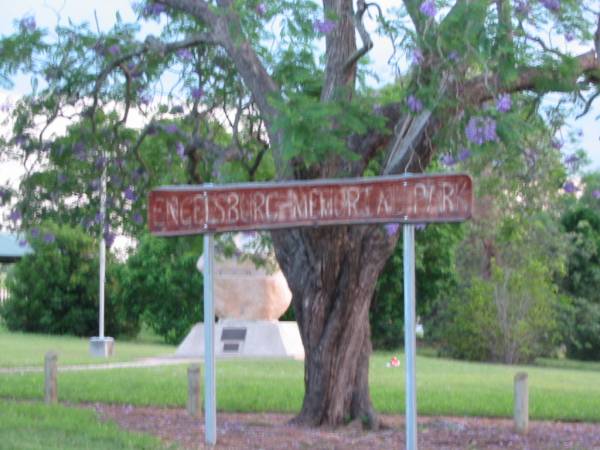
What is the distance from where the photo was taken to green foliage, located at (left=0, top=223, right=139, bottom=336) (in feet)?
144

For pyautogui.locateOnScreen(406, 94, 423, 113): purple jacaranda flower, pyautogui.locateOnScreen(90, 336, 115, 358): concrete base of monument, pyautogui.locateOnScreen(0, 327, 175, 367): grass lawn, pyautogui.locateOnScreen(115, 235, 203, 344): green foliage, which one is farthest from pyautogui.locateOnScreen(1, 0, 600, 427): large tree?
pyautogui.locateOnScreen(115, 235, 203, 344): green foliage

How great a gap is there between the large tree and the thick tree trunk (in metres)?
0.02

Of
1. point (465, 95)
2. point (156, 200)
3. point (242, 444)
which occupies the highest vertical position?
point (465, 95)

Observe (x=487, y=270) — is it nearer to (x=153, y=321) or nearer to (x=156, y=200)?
(x=153, y=321)

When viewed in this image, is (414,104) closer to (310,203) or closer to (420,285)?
(310,203)

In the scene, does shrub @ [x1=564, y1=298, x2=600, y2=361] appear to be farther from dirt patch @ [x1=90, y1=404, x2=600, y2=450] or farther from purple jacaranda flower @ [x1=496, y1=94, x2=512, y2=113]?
purple jacaranda flower @ [x1=496, y1=94, x2=512, y2=113]

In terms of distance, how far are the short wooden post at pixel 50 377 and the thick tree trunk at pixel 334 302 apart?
400 centimetres

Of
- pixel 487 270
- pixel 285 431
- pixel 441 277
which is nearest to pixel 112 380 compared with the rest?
pixel 285 431

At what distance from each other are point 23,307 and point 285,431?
32.4 m

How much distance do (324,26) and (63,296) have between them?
3295 cm

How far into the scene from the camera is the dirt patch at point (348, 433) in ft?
42.2

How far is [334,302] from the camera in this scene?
13984 millimetres

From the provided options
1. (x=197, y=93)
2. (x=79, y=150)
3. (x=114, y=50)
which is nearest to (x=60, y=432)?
(x=79, y=150)

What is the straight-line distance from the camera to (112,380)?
20.5 m
